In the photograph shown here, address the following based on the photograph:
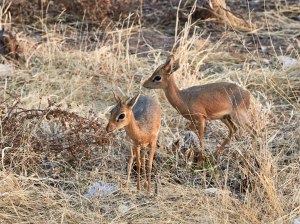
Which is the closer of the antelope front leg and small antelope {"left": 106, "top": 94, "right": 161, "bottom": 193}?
small antelope {"left": 106, "top": 94, "right": 161, "bottom": 193}

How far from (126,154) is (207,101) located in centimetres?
73

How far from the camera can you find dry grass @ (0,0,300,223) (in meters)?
4.74

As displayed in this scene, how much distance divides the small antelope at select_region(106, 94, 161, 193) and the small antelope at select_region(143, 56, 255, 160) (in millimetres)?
789

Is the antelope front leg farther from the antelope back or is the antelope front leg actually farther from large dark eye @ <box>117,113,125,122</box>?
the antelope back

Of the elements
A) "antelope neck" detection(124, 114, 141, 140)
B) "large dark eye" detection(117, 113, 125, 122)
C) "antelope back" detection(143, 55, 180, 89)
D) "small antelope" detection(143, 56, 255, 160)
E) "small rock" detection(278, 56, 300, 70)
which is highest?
"large dark eye" detection(117, 113, 125, 122)

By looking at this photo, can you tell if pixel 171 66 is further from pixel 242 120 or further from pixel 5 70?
pixel 5 70

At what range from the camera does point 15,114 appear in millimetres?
5438

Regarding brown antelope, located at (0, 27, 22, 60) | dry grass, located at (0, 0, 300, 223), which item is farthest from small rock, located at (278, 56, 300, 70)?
brown antelope, located at (0, 27, 22, 60)

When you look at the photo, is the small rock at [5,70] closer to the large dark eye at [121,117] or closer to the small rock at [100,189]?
the small rock at [100,189]

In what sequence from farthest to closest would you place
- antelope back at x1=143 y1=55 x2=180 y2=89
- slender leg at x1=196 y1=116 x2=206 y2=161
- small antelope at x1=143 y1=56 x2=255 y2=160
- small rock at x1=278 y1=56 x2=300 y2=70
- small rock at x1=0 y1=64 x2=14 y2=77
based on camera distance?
small rock at x1=278 y1=56 x2=300 y2=70 < small rock at x1=0 y1=64 x2=14 y2=77 < antelope back at x1=143 y1=55 x2=180 y2=89 < small antelope at x1=143 y1=56 x2=255 y2=160 < slender leg at x1=196 y1=116 x2=206 y2=161

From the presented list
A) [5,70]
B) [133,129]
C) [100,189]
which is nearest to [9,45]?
[5,70]

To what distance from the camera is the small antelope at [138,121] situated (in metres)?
4.66

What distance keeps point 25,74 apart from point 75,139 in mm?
2194

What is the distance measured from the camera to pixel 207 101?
233 inches
